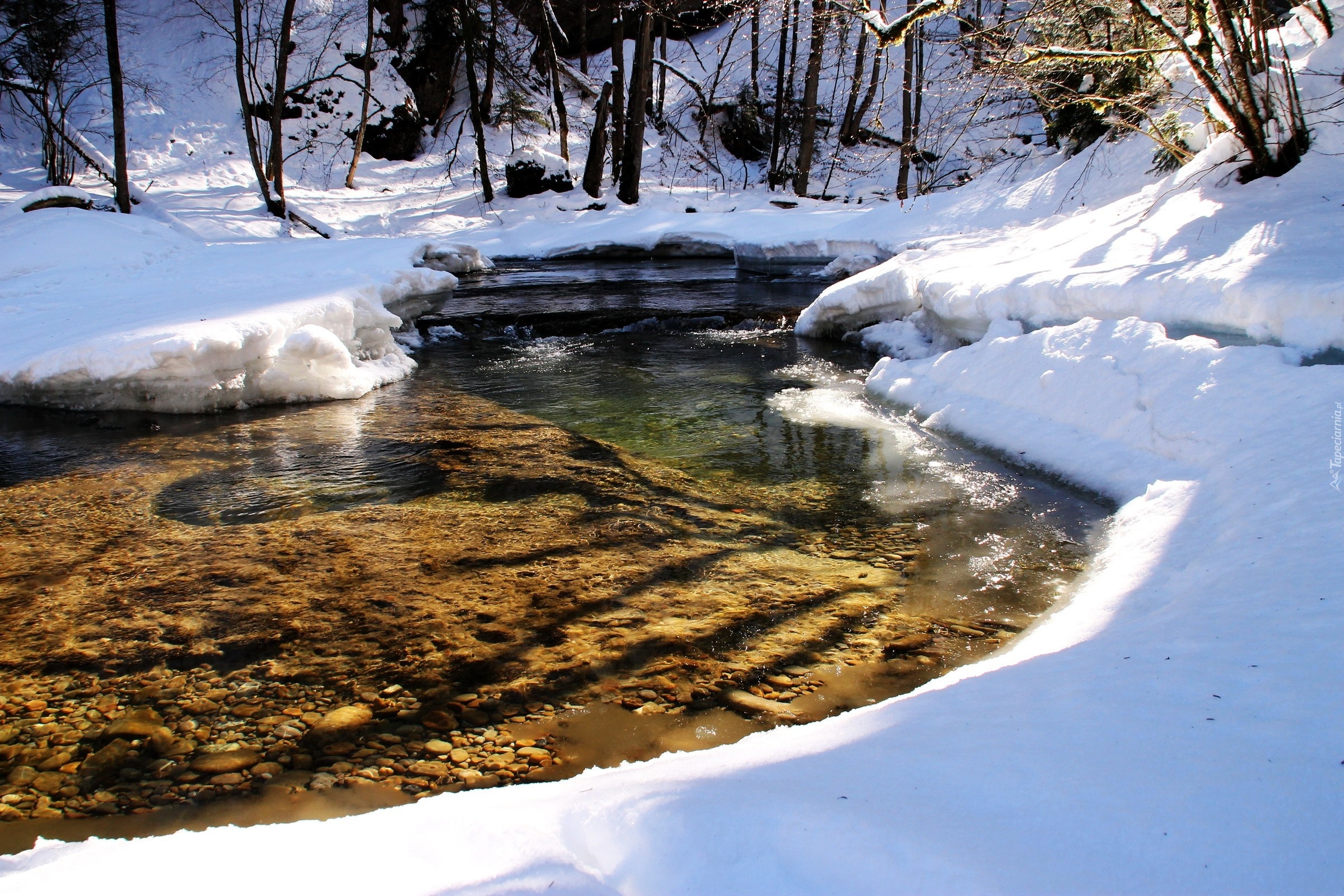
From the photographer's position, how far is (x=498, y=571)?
11.9 feet

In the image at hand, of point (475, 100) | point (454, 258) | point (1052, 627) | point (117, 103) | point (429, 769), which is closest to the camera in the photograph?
point (429, 769)

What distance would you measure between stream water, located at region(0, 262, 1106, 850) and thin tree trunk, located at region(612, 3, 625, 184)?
15640 mm

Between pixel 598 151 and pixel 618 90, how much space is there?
155 cm

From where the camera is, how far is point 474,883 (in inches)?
54.1

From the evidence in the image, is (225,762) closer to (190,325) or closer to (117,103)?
(190,325)

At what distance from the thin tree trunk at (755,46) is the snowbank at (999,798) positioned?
6826mm

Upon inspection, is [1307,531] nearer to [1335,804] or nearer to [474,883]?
[1335,804]

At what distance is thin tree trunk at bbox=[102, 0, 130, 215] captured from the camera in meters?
14.2

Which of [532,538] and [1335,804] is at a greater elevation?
[1335,804]

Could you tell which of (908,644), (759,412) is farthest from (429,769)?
(759,412)

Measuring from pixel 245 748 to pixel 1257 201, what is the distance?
7027mm

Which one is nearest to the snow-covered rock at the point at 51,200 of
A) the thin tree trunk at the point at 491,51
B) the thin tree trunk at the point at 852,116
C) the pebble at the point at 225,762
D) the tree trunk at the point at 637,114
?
the thin tree trunk at the point at 491,51

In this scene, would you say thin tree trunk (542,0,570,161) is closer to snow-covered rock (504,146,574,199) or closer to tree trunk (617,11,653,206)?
snow-covered rock (504,146,574,199)

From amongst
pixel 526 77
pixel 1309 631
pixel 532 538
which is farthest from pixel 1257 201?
pixel 526 77
